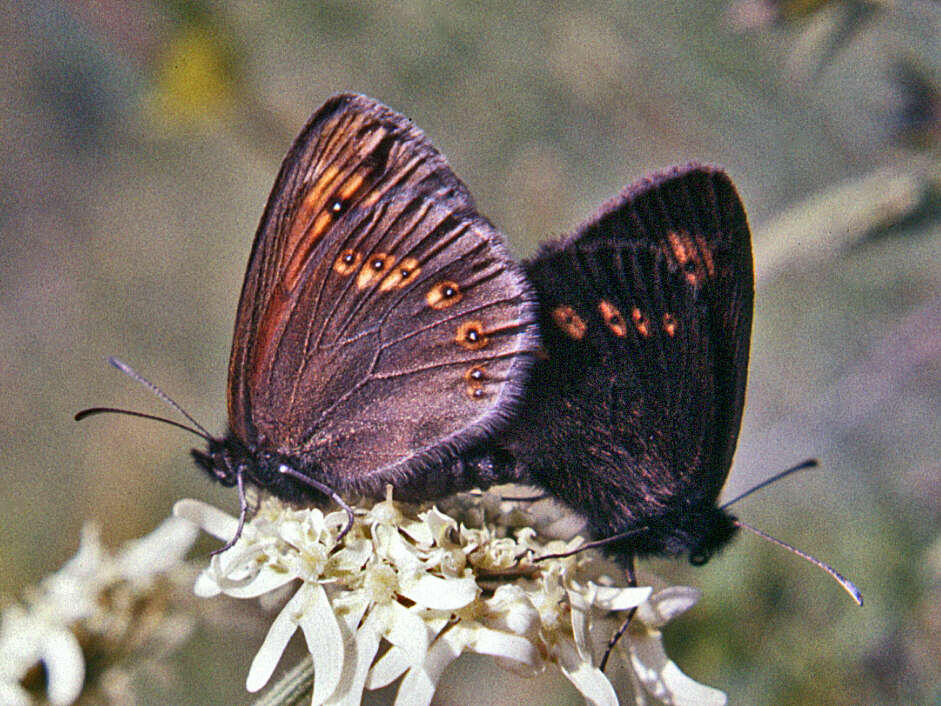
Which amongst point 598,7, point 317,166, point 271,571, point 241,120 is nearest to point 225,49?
point 241,120

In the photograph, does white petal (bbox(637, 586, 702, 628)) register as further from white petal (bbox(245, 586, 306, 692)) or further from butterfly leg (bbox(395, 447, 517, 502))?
white petal (bbox(245, 586, 306, 692))

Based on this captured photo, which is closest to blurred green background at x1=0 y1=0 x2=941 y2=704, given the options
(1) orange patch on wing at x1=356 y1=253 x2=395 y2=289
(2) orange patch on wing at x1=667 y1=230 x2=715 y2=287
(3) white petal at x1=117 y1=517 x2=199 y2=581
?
(3) white petal at x1=117 y1=517 x2=199 y2=581

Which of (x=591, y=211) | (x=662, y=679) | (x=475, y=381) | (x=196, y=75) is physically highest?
(x=196, y=75)

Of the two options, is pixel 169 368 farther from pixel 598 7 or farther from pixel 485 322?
pixel 485 322

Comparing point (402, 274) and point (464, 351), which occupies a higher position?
point (402, 274)

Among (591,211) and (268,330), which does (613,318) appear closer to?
(268,330)

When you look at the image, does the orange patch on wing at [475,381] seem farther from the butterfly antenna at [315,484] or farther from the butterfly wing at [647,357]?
the butterfly antenna at [315,484]

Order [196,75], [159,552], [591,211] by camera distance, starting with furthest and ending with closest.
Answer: [591,211] → [196,75] → [159,552]

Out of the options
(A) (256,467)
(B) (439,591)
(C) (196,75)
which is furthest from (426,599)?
(C) (196,75)
